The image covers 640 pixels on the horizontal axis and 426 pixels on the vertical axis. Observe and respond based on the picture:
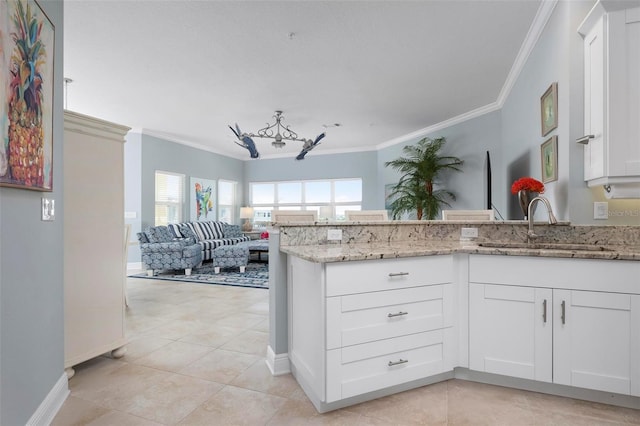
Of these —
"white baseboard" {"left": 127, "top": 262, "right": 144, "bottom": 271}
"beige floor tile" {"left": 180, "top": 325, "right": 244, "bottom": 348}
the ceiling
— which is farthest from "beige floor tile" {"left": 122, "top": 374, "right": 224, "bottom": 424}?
"white baseboard" {"left": 127, "top": 262, "right": 144, "bottom": 271}

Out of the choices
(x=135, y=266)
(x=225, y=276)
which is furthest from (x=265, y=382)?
(x=135, y=266)

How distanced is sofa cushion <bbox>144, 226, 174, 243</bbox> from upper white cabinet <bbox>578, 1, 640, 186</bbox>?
5969 millimetres

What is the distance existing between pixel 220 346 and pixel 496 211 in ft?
13.2

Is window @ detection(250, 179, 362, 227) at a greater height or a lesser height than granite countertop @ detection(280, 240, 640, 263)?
greater

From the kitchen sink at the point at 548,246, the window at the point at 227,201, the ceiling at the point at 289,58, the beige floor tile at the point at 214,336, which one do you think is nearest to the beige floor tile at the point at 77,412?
the beige floor tile at the point at 214,336

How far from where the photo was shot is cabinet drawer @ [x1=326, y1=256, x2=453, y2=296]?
5.48ft

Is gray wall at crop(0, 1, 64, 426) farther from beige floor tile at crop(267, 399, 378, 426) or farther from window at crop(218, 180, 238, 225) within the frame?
window at crop(218, 180, 238, 225)

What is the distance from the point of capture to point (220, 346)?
263 centimetres

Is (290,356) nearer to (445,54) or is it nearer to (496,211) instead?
(445,54)

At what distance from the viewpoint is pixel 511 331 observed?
6.25 ft

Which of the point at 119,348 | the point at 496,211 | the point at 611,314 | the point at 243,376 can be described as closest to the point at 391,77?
the point at 496,211

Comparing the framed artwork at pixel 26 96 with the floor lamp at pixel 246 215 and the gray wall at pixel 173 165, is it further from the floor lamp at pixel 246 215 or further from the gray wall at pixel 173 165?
the floor lamp at pixel 246 215

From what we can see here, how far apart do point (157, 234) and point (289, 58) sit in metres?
3.95

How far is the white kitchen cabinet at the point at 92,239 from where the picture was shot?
6.90 ft
